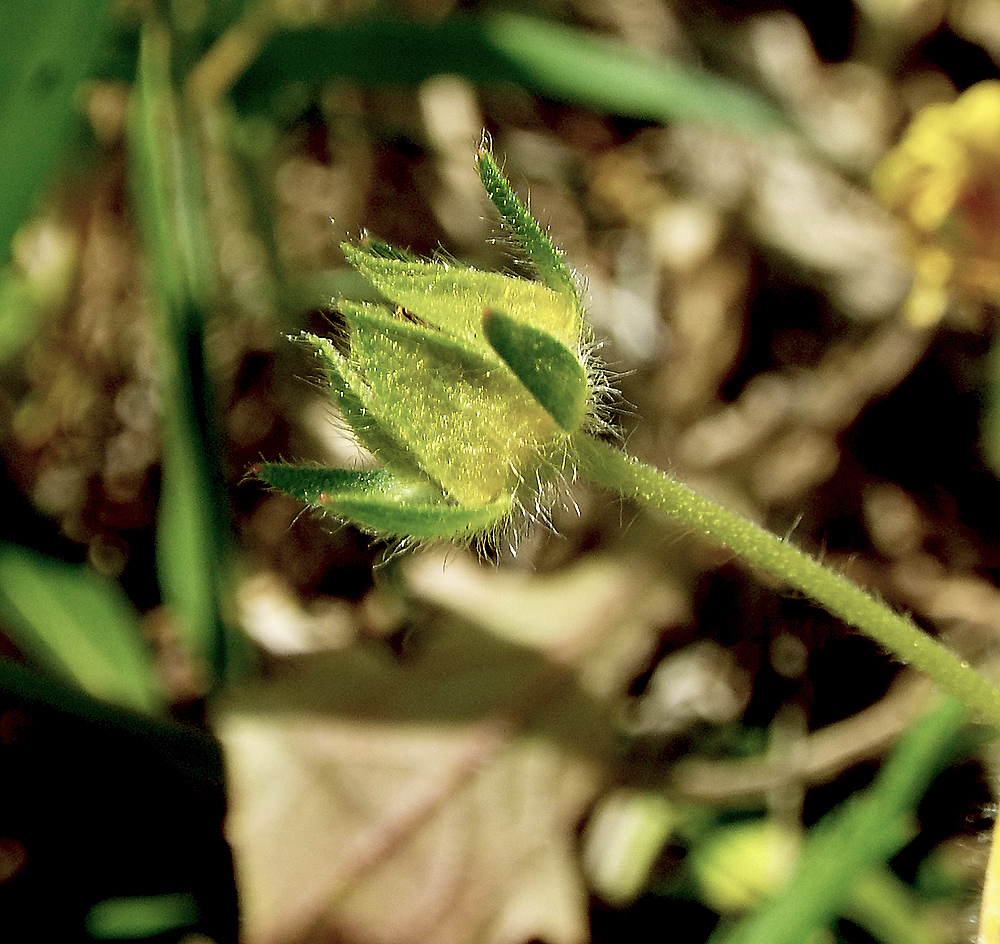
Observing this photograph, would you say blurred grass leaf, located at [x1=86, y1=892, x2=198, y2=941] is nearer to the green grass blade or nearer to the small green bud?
the green grass blade

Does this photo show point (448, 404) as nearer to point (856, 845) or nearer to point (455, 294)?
point (455, 294)

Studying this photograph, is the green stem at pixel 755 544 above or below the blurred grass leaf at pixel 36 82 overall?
below

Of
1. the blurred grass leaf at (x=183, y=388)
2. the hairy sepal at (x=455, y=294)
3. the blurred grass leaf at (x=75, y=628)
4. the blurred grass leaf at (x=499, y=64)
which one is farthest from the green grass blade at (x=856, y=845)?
the blurred grass leaf at (x=499, y=64)

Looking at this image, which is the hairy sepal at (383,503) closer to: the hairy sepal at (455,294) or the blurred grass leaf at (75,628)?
the hairy sepal at (455,294)

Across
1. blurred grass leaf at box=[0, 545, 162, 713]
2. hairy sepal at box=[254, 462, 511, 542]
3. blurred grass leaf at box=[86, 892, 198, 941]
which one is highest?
hairy sepal at box=[254, 462, 511, 542]

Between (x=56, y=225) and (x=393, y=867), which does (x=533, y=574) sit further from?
(x=56, y=225)

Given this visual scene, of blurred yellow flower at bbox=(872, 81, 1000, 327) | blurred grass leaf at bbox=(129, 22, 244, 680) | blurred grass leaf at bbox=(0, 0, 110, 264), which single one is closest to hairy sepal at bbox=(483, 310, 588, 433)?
blurred grass leaf at bbox=(129, 22, 244, 680)

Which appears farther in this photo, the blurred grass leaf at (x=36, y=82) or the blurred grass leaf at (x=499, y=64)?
the blurred grass leaf at (x=499, y=64)

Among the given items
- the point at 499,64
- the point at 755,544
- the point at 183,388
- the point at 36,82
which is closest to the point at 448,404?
the point at 755,544
